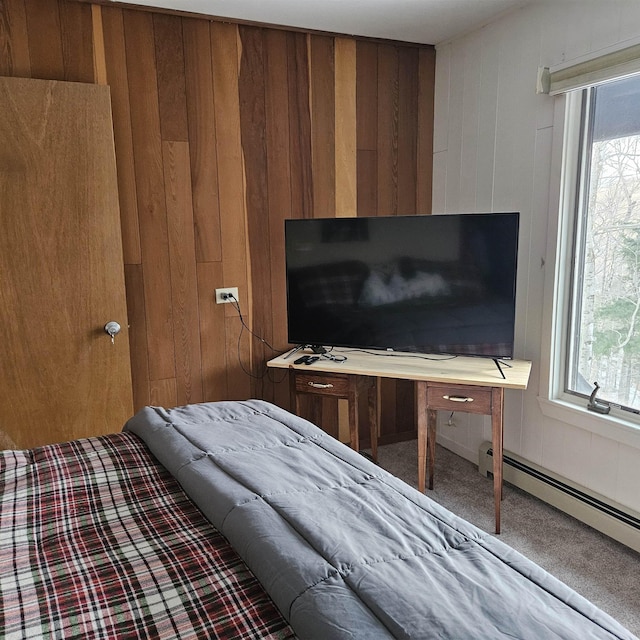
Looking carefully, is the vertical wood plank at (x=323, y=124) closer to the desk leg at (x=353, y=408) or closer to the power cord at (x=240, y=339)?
the power cord at (x=240, y=339)

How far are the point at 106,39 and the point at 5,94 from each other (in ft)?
1.77

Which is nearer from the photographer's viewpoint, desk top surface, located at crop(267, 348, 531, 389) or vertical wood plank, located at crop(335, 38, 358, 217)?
desk top surface, located at crop(267, 348, 531, 389)

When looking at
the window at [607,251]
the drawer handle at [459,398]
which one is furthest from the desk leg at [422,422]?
the window at [607,251]

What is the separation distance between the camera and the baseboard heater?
243cm

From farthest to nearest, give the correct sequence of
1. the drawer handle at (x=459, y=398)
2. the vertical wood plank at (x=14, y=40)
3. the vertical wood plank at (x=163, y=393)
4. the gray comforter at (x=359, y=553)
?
the vertical wood plank at (x=163, y=393) < the drawer handle at (x=459, y=398) < the vertical wood plank at (x=14, y=40) < the gray comforter at (x=359, y=553)

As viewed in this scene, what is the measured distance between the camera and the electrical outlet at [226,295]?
10.1ft

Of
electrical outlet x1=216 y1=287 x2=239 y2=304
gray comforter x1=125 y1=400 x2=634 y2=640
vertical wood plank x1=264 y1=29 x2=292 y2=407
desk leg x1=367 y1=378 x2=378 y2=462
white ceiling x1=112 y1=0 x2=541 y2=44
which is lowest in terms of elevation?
desk leg x1=367 y1=378 x2=378 y2=462

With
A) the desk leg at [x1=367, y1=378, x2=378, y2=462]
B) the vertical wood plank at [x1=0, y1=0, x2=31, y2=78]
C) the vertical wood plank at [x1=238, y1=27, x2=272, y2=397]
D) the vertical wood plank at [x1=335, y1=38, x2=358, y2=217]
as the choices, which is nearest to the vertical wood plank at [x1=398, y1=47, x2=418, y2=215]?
the vertical wood plank at [x1=335, y1=38, x2=358, y2=217]

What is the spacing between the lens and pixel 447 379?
2.58 meters

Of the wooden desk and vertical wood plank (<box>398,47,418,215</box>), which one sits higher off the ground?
vertical wood plank (<box>398,47,418,215</box>)

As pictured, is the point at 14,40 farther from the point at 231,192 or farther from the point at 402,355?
the point at 402,355

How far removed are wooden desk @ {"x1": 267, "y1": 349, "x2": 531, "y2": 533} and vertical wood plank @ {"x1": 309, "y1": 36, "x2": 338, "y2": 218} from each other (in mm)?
950

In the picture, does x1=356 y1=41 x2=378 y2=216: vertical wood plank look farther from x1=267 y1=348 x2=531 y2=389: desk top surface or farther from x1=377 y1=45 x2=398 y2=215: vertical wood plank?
x1=267 y1=348 x2=531 y2=389: desk top surface

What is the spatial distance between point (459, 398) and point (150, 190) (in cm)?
180
